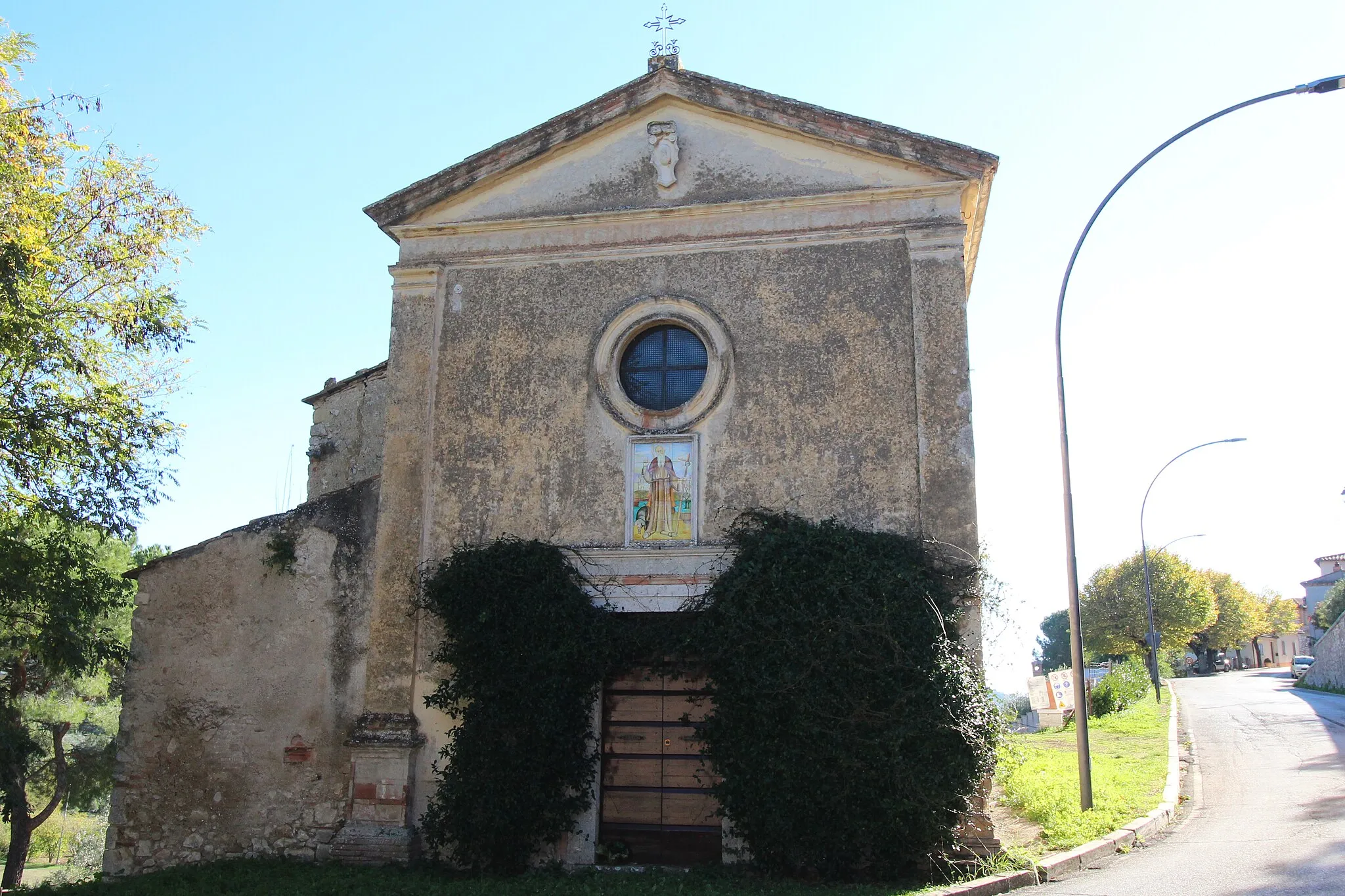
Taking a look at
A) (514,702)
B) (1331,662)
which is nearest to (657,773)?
(514,702)

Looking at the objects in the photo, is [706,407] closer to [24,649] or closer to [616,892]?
[616,892]

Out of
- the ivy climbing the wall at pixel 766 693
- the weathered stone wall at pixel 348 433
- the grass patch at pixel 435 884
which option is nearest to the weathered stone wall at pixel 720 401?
the ivy climbing the wall at pixel 766 693

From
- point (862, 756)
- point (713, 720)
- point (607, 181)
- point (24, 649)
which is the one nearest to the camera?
point (862, 756)

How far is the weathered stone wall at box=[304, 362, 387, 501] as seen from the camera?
14156mm

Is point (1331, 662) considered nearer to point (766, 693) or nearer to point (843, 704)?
point (843, 704)

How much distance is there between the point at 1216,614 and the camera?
178 ft

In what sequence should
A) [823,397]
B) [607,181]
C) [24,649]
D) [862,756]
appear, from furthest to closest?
[24,649], [607,181], [823,397], [862,756]

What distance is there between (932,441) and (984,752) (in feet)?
9.49

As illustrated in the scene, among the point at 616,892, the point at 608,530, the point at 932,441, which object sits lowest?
the point at 616,892

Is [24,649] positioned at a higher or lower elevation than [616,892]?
higher

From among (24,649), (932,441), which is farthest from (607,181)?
(24,649)

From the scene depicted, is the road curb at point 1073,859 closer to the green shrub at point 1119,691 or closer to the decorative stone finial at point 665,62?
the decorative stone finial at point 665,62

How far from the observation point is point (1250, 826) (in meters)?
10.2

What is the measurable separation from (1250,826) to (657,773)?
6.06m
